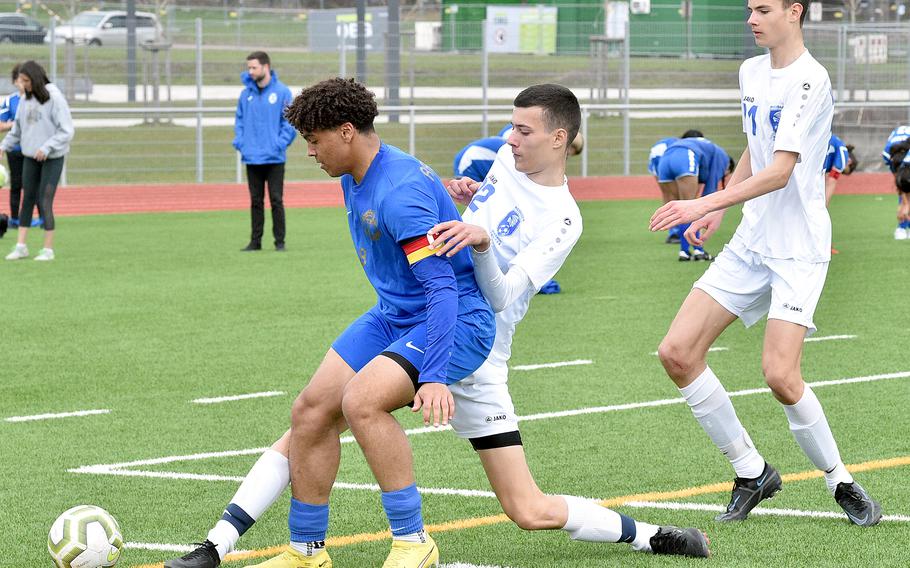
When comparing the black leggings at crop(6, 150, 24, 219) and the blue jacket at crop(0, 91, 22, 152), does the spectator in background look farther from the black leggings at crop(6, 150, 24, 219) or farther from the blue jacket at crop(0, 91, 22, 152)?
the black leggings at crop(6, 150, 24, 219)

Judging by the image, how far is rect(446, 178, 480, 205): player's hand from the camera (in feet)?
17.0

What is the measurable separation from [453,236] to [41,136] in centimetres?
1143

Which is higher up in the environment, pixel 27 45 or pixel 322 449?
pixel 27 45

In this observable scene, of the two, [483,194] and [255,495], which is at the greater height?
[483,194]

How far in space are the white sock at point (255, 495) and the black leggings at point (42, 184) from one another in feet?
35.0

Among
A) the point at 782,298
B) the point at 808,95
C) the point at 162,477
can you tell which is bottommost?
the point at 162,477

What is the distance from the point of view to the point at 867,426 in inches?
275

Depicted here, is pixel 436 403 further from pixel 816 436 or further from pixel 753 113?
pixel 753 113

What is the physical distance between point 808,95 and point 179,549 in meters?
2.89

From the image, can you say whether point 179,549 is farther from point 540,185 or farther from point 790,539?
point 790,539

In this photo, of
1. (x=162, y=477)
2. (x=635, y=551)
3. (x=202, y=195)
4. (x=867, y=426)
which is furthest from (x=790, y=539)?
(x=202, y=195)

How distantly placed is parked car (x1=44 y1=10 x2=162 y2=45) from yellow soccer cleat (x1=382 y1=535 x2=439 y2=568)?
22.8 metres

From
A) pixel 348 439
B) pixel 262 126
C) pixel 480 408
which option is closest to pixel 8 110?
pixel 262 126

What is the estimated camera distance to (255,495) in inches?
182
